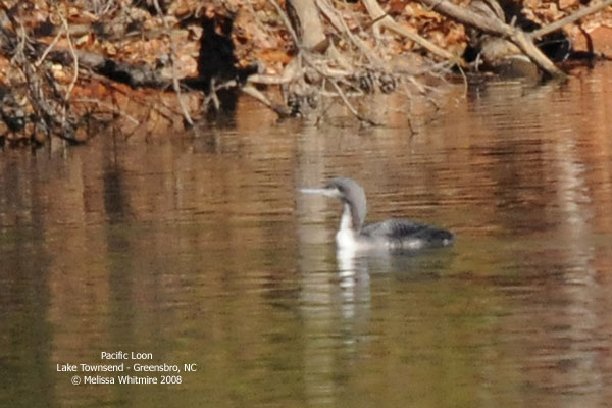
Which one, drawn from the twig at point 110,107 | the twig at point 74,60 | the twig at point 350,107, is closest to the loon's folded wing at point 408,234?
the twig at point 350,107

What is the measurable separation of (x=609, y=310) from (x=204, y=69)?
59.8ft

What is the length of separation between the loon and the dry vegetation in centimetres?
621

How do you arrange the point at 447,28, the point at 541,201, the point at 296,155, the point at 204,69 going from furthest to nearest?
the point at 447,28, the point at 204,69, the point at 296,155, the point at 541,201

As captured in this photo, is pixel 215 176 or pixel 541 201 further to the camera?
pixel 215 176

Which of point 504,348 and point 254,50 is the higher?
point 254,50

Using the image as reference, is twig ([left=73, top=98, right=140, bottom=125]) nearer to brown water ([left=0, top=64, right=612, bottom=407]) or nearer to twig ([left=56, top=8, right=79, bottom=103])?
twig ([left=56, top=8, right=79, bottom=103])

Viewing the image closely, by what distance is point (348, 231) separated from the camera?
12.6 metres

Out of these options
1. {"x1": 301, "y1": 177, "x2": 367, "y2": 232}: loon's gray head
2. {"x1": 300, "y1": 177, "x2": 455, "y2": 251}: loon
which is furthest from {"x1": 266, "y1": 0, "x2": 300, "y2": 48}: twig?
{"x1": 300, "y1": 177, "x2": 455, "y2": 251}: loon

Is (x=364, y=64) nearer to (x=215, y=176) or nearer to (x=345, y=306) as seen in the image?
(x=215, y=176)

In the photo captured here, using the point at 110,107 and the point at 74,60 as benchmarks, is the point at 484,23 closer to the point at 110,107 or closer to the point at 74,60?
the point at 110,107

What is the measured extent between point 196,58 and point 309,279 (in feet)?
55.6

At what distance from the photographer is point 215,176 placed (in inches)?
677

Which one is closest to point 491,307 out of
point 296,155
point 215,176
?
point 215,176

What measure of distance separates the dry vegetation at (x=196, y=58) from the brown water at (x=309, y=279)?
1415mm
